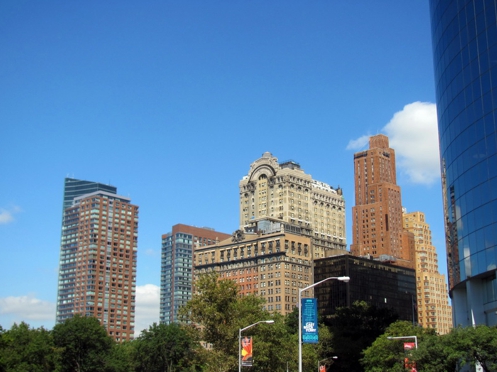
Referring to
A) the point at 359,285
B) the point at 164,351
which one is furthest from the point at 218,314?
the point at 359,285

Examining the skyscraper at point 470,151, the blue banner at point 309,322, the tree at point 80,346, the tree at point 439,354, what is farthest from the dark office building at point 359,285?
the blue banner at point 309,322

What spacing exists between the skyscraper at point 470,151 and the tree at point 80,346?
6918cm

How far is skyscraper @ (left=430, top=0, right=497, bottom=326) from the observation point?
207 feet

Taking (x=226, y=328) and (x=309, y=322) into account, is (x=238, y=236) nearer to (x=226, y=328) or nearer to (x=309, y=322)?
(x=226, y=328)

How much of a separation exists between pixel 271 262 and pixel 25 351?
96.0 metres

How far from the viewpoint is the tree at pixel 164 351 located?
128750 mm

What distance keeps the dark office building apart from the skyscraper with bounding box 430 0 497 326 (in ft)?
351

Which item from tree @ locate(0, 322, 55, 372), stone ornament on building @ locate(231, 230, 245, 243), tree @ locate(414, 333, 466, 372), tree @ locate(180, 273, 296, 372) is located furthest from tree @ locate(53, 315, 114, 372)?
stone ornament on building @ locate(231, 230, 245, 243)

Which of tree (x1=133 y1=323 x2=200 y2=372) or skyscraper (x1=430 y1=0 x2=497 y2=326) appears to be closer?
skyscraper (x1=430 y1=0 x2=497 y2=326)

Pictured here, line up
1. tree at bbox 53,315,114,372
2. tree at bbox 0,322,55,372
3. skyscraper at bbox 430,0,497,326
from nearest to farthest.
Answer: skyscraper at bbox 430,0,497,326, tree at bbox 0,322,55,372, tree at bbox 53,315,114,372

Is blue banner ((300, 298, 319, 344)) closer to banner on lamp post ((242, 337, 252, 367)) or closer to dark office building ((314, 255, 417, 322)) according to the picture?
banner on lamp post ((242, 337, 252, 367))

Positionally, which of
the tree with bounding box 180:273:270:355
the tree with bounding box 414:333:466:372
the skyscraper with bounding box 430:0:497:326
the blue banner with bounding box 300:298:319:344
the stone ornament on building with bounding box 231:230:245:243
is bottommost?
A: the tree with bounding box 414:333:466:372

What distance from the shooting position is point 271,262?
18450 cm

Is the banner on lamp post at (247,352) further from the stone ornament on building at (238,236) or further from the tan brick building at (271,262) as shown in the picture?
the stone ornament on building at (238,236)
